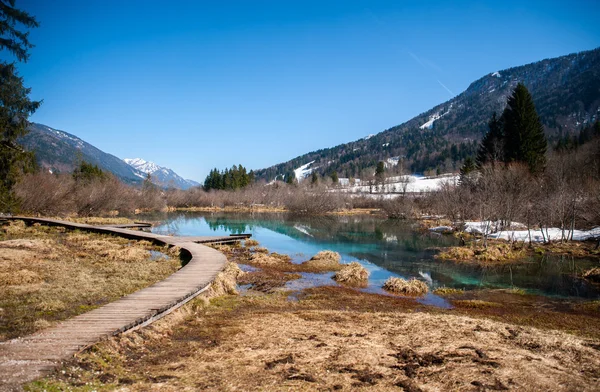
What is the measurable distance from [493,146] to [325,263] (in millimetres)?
41343

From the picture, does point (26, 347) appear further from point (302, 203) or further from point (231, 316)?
point (302, 203)

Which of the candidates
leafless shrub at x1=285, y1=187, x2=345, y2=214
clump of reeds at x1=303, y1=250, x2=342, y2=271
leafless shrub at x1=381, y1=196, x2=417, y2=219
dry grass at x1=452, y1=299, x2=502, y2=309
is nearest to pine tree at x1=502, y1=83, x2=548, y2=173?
leafless shrub at x1=381, y1=196, x2=417, y2=219

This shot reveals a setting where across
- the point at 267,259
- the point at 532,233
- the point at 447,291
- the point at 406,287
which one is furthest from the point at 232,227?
the point at 447,291

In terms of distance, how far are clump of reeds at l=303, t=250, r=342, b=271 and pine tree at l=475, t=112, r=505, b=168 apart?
36428 mm

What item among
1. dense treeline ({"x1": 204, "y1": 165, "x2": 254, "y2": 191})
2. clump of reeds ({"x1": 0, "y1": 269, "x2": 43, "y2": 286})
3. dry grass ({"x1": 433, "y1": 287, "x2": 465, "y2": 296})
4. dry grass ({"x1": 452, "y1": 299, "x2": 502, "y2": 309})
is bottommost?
dry grass ({"x1": 433, "y1": 287, "x2": 465, "y2": 296})

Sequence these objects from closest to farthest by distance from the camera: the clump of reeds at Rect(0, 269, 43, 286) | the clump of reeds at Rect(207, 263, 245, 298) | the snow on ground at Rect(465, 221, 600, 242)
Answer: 1. the clump of reeds at Rect(0, 269, 43, 286)
2. the clump of reeds at Rect(207, 263, 245, 298)
3. the snow on ground at Rect(465, 221, 600, 242)

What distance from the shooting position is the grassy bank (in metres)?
5.84

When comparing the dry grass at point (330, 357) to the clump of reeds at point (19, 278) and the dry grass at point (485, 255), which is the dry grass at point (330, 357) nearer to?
the clump of reeds at point (19, 278)

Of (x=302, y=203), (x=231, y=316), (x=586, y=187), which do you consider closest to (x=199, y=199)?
(x=302, y=203)

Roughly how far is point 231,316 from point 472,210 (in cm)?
4287

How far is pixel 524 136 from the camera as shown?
46500mm

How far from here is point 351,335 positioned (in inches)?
336

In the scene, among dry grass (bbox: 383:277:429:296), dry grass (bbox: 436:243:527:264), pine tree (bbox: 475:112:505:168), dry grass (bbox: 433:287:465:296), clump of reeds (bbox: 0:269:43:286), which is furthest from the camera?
pine tree (bbox: 475:112:505:168)

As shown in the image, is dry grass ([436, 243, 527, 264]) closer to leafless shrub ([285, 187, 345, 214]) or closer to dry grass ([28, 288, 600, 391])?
dry grass ([28, 288, 600, 391])
